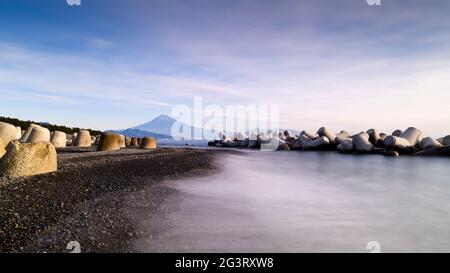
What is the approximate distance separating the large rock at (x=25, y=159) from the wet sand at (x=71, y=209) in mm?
399

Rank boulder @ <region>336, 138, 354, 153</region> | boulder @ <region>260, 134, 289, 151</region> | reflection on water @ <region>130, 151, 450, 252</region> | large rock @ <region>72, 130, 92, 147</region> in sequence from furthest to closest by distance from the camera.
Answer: boulder @ <region>260, 134, 289, 151</region> → boulder @ <region>336, 138, 354, 153</region> → large rock @ <region>72, 130, 92, 147</region> → reflection on water @ <region>130, 151, 450, 252</region>

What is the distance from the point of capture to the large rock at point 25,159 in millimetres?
8961

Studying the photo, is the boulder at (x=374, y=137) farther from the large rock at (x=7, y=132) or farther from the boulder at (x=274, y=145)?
the large rock at (x=7, y=132)

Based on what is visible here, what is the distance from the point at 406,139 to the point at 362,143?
3766 mm

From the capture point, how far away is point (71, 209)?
6.24 m

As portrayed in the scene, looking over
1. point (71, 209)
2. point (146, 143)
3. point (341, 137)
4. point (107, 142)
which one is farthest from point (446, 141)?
point (71, 209)

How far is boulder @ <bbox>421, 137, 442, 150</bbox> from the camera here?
30141 mm

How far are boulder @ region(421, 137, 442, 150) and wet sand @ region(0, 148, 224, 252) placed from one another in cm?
2835

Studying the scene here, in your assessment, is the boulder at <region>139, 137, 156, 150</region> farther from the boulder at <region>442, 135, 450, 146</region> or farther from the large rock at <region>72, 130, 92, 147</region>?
the boulder at <region>442, 135, 450, 146</region>

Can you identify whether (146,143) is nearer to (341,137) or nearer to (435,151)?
(341,137)

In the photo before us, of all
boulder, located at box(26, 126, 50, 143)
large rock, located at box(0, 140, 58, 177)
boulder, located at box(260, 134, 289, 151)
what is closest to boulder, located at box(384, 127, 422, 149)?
boulder, located at box(260, 134, 289, 151)

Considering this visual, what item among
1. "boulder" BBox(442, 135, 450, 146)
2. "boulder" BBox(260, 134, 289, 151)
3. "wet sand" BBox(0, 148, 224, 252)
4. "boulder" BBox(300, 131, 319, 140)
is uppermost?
"boulder" BBox(300, 131, 319, 140)
